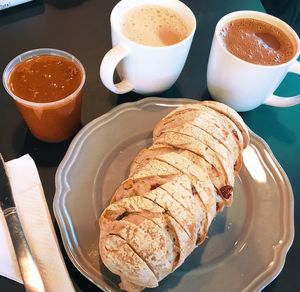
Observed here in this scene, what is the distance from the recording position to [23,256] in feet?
2.92

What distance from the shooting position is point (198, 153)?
90 centimetres

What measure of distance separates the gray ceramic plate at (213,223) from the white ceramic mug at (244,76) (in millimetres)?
134

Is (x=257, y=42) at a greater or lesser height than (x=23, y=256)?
greater

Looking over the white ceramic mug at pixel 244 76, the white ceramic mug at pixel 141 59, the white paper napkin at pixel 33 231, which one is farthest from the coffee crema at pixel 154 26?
the white paper napkin at pixel 33 231

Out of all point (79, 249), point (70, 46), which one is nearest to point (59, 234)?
point (79, 249)

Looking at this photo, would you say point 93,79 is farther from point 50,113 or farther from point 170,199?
point 170,199

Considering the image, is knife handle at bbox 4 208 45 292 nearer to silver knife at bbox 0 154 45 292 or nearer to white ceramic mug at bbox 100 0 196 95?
silver knife at bbox 0 154 45 292

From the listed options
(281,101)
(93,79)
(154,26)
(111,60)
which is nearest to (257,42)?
(281,101)

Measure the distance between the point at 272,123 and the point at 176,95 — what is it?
1.12ft

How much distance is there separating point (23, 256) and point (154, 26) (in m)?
0.77

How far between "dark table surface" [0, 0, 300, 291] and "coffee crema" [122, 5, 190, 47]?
208mm

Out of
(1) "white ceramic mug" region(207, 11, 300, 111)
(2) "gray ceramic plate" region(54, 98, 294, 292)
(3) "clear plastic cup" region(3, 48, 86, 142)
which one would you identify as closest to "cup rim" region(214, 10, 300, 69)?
(1) "white ceramic mug" region(207, 11, 300, 111)

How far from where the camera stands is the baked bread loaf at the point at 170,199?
Result: 2.55ft

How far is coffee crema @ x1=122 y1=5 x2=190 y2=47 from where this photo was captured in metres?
1.17
